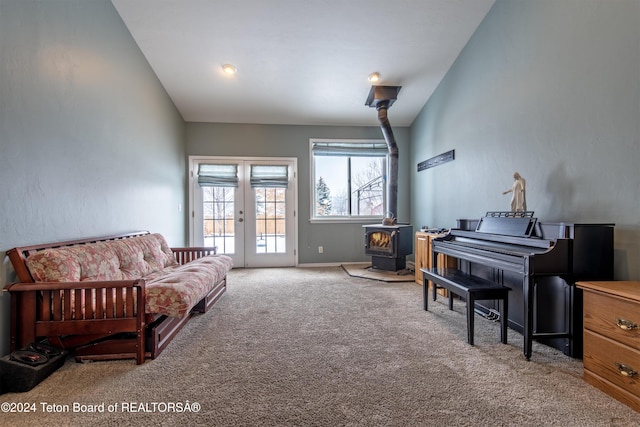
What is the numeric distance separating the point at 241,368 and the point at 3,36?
2.44 metres

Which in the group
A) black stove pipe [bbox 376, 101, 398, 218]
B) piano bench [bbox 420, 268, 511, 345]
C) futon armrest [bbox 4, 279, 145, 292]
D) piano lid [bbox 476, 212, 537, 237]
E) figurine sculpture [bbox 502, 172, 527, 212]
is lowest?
piano bench [bbox 420, 268, 511, 345]

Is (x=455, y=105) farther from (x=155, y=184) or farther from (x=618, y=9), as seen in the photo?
(x=155, y=184)

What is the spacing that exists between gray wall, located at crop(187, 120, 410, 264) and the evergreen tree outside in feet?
0.69

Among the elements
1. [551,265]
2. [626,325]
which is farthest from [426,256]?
[626,325]

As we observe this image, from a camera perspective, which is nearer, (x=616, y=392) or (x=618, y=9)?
(x=616, y=392)

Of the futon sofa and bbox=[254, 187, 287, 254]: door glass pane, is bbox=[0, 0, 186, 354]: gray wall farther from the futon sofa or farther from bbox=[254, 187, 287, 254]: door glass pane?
bbox=[254, 187, 287, 254]: door glass pane

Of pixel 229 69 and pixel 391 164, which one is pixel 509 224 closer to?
pixel 391 164

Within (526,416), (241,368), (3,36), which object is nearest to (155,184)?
(3,36)

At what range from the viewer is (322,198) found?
16.9 ft

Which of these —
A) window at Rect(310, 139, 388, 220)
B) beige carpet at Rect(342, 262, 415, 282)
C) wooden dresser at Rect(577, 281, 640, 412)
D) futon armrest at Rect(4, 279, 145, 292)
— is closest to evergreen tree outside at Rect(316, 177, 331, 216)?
window at Rect(310, 139, 388, 220)

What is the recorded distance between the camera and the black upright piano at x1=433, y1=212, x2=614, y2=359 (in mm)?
1768

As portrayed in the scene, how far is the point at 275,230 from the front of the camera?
16.4 feet

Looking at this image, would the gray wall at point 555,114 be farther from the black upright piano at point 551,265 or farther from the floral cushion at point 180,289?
the floral cushion at point 180,289

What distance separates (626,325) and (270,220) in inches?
173
